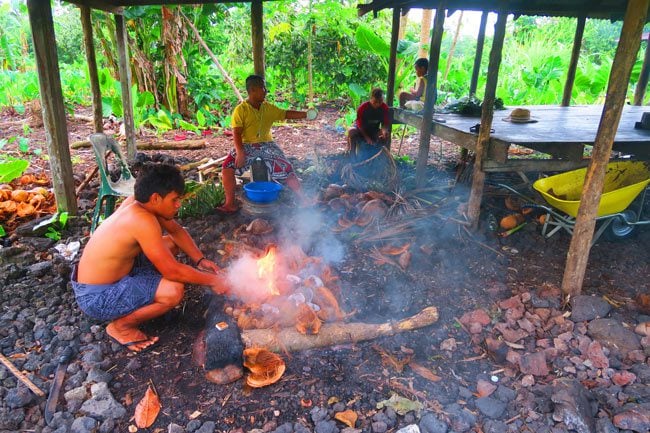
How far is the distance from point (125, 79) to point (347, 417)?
6.60 metres

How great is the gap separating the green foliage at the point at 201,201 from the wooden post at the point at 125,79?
2384mm

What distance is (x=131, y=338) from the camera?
309 centimetres

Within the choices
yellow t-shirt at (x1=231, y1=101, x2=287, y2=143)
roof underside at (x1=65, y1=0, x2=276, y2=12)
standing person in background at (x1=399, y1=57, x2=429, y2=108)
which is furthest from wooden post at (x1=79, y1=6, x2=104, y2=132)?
standing person in background at (x1=399, y1=57, x2=429, y2=108)

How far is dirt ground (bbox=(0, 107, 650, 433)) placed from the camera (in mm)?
2691

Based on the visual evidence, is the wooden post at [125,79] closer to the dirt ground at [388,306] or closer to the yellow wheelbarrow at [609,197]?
the dirt ground at [388,306]

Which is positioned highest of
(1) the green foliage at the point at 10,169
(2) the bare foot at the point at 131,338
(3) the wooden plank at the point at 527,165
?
(3) the wooden plank at the point at 527,165

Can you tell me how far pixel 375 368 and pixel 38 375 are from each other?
224cm

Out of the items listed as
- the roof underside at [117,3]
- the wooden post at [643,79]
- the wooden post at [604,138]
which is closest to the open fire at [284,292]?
the wooden post at [604,138]

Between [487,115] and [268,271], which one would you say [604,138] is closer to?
[487,115]

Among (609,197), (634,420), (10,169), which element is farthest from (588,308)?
(10,169)

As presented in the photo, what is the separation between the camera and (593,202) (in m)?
3.36

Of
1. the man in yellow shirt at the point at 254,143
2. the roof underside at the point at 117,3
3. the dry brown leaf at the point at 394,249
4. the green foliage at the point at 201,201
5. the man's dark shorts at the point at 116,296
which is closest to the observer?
the man's dark shorts at the point at 116,296

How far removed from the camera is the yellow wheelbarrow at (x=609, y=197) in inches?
160

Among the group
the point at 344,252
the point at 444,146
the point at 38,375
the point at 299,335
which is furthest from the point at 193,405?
the point at 444,146
